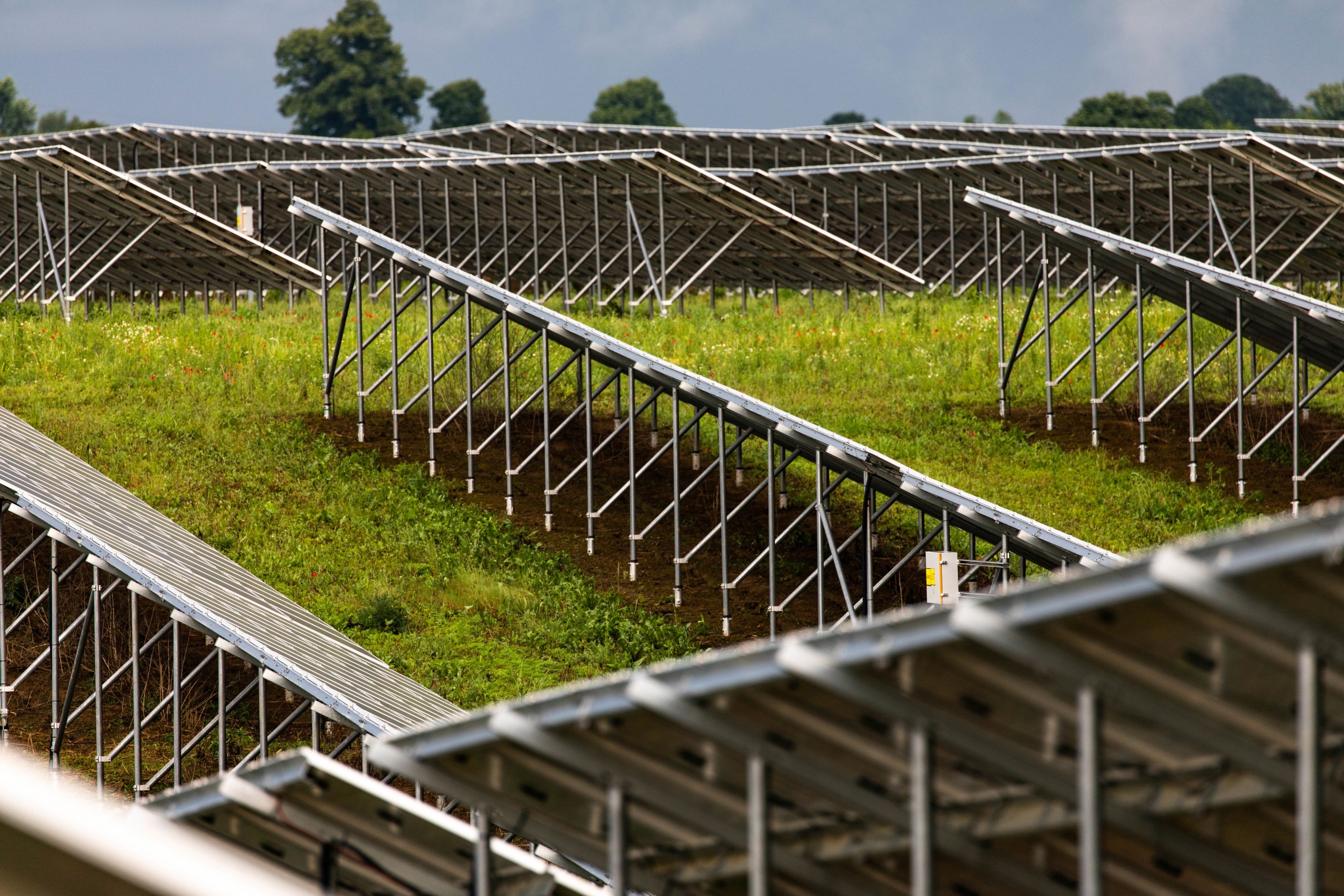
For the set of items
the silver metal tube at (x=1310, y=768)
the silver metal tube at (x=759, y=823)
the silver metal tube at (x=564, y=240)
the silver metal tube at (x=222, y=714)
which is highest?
the silver metal tube at (x=564, y=240)

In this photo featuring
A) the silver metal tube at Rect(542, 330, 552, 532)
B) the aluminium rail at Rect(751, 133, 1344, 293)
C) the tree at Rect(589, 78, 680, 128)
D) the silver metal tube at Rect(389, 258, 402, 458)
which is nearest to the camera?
the silver metal tube at Rect(542, 330, 552, 532)

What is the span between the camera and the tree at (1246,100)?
6073 inches

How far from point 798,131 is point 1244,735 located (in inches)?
1881

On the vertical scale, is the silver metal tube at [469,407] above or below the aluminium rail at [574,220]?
below

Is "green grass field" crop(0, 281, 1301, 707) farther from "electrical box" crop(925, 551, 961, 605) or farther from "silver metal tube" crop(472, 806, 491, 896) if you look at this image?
"silver metal tube" crop(472, 806, 491, 896)

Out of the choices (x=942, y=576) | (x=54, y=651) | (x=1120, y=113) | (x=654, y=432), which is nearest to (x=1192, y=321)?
(x=654, y=432)

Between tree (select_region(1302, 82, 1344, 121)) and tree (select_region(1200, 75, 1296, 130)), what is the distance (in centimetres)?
3567

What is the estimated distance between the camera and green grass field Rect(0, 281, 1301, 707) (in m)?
18.4

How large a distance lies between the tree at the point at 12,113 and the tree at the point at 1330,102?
9310 cm

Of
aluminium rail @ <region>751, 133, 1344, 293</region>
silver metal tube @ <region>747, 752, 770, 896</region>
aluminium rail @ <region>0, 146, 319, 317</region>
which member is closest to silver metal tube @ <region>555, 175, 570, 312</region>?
aluminium rail @ <region>0, 146, 319, 317</region>

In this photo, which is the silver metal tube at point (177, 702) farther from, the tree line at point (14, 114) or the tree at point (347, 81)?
the tree line at point (14, 114)

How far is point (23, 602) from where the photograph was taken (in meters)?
19.6

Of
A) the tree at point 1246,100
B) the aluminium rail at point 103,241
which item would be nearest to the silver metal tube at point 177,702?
the aluminium rail at point 103,241

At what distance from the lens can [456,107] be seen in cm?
11412
